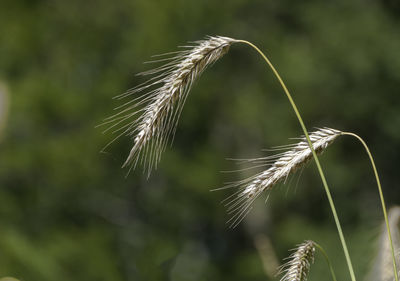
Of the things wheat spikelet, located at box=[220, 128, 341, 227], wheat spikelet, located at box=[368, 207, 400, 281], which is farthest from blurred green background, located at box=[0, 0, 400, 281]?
wheat spikelet, located at box=[220, 128, 341, 227]

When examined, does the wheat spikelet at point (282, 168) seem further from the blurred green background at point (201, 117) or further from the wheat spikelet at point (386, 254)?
the blurred green background at point (201, 117)

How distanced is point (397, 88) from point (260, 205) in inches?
151

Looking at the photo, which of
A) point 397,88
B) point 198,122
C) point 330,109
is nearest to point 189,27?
point 198,122

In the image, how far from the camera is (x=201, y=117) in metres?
16.4

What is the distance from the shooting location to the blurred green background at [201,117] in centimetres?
1470

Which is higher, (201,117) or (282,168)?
(282,168)

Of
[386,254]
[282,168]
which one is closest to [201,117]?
[386,254]

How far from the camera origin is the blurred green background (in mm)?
14703

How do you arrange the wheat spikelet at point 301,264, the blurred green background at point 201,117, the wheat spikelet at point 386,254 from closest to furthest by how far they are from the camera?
1. the wheat spikelet at point 301,264
2. the wheat spikelet at point 386,254
3. the blurred green background at point 201,117

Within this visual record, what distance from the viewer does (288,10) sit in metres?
17.8

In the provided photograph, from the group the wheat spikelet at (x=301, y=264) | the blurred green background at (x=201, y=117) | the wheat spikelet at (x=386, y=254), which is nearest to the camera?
the wheat spikelet at (x=301, y=264)

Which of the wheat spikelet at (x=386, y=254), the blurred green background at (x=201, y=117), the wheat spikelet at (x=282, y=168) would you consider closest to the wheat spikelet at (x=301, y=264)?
the wheat spikelet at (x=282, y=168)

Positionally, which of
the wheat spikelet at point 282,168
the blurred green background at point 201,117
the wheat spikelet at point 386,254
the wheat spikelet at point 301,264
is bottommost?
the blurred green background at point 201,117

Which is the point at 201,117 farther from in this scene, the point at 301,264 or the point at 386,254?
the point at 301,264
